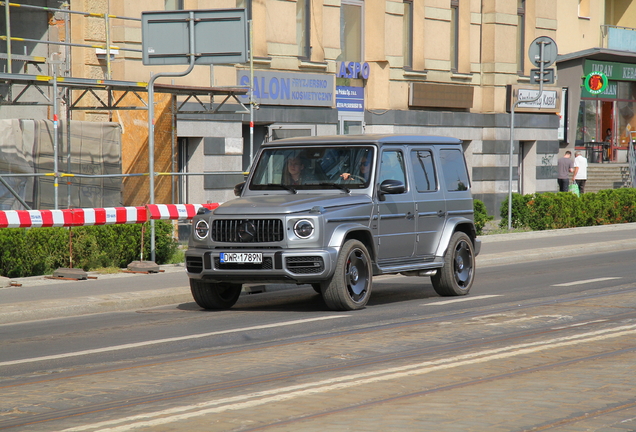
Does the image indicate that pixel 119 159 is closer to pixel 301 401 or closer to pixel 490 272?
pixel 490 272

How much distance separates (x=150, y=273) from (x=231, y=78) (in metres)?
8.85

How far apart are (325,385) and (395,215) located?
5198 mm

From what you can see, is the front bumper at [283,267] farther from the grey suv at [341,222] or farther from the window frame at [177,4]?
the window frame at [177,4]

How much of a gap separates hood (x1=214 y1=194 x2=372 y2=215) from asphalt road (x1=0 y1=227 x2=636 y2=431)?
1.17 m

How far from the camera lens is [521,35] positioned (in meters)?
34.7

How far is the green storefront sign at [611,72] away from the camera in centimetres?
4053

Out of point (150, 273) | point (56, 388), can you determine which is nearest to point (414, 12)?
point (150, 273)

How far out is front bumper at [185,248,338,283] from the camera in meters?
11.0

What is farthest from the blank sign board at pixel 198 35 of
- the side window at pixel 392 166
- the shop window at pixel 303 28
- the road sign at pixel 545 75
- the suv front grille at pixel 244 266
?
the shop window at pixel 303 28

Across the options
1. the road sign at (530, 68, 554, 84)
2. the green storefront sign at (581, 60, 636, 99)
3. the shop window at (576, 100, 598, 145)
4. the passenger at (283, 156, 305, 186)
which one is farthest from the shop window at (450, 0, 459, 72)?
the passenger at (283, 156, 305, 186)

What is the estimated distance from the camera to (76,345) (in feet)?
31.3

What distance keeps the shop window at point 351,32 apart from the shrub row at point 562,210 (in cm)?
618

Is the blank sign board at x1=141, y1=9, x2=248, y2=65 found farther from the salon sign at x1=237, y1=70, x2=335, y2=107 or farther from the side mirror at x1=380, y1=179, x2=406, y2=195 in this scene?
the salon sign at x1=237, y1=70, x2=335, y2=107

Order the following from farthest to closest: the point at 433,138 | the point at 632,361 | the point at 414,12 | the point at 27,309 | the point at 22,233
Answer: the point at 414,12
the point at 22,233
the point at 433,138
the point at 27,309
the point at 632,361
